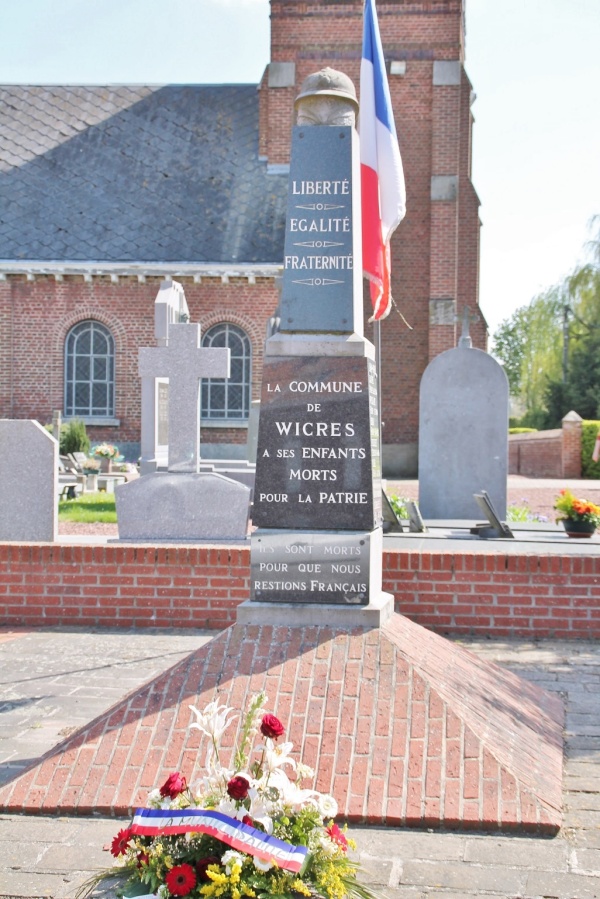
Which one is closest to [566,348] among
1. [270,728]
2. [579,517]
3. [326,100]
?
[579,517]

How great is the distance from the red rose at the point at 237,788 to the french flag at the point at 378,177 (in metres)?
7.54

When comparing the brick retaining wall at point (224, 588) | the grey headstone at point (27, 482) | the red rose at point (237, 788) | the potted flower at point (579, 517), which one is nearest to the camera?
the red rose at point (237, 788)

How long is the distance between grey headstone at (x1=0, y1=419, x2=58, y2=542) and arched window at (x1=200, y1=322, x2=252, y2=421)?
45.9 feet

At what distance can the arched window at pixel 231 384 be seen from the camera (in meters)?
23.4

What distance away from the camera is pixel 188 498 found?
10.2 meters

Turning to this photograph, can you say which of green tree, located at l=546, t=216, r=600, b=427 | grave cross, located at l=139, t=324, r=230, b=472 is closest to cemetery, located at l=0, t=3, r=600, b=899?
grave cross, located at l=139, t=324, r=230, b=472

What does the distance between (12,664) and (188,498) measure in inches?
148

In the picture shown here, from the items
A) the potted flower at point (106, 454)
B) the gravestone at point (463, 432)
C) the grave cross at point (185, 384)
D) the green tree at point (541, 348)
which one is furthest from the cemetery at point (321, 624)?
the green tree at point (541, 348)

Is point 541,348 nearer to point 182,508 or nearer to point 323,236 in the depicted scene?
point 182,508

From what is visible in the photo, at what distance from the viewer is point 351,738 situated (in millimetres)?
4430

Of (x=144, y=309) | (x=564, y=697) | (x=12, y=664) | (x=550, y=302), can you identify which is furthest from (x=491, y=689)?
(x=550, y=302)

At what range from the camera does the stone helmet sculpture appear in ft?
18.1

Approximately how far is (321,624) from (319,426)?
1004 mm

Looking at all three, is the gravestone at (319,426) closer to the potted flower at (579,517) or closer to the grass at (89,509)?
the potted flower at (579,517)
